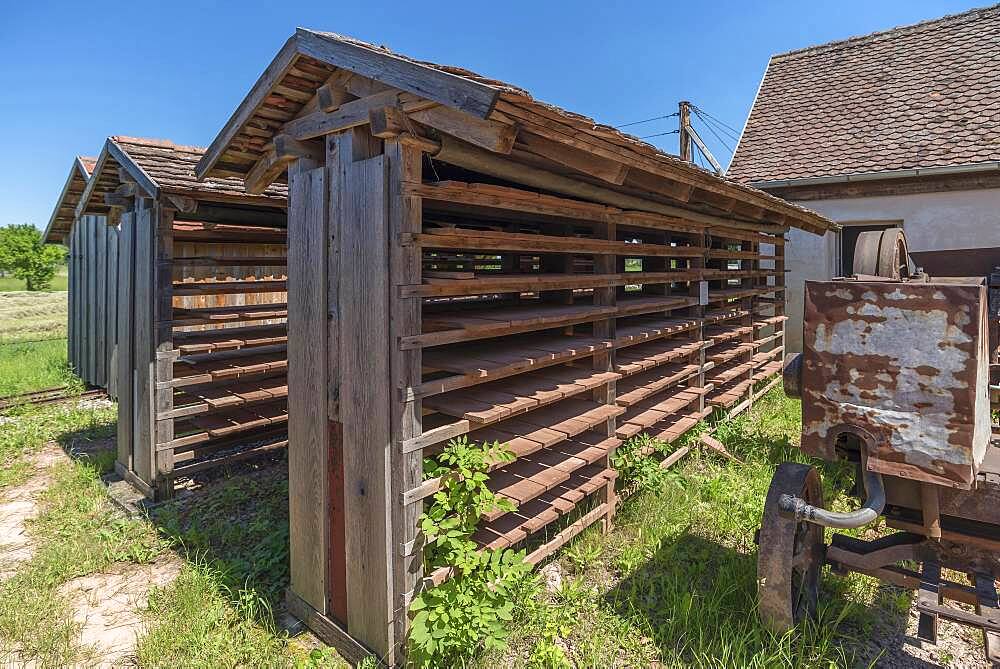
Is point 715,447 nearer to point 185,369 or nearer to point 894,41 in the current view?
point 185,369

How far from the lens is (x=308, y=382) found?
327cm

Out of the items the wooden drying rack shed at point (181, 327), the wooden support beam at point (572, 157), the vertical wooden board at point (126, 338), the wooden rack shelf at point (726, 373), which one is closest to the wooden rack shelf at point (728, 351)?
the wooden rack shelf at point (726, 373)

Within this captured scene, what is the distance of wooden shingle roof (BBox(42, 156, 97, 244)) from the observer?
899cm

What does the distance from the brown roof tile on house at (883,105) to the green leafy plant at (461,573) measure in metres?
8.84

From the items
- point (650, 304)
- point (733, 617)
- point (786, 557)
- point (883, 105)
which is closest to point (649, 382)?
point (650, 304)

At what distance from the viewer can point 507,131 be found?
2.54m

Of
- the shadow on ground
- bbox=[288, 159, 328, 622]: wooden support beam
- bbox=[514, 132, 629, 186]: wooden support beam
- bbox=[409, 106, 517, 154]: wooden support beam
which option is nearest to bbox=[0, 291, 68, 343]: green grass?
bbox=[288, 159, 328, 622]: wooden support beam

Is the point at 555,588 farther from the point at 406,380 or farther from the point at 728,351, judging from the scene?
the point at 728,351

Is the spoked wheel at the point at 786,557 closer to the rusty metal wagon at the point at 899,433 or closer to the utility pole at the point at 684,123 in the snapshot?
the rusty metal wagon at the point at 899,433

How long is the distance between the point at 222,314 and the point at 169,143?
198 cm

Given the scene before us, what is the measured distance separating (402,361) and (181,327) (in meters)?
4.08

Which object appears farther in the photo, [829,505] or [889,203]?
[889,203]

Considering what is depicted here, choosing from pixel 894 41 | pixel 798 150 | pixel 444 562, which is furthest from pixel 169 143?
pixel 894 41

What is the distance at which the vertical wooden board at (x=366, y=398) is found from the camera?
9.19 ft
